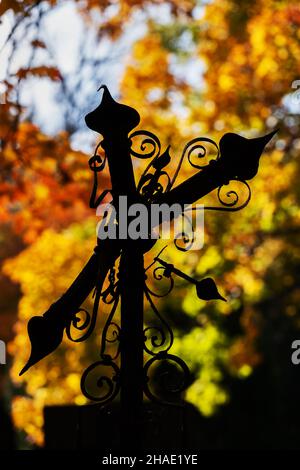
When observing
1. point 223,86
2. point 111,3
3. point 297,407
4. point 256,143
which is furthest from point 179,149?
point 297,407

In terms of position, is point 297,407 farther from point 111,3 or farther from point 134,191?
point 134,191

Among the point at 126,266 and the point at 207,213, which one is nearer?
the point at 126,266

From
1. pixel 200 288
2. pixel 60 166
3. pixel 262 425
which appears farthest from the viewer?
pixel 262 425

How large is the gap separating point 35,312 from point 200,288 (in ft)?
30.7

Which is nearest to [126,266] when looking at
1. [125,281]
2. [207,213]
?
[125,281]

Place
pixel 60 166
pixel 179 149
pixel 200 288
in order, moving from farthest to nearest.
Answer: pixel 179 149
pixel 60 166
pixel 200 288

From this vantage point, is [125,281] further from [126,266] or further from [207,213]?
[207,213]

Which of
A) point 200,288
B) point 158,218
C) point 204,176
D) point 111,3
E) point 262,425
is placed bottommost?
point 262,425

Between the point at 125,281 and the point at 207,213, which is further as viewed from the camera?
the point at 207,213

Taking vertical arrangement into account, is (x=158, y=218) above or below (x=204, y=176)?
below

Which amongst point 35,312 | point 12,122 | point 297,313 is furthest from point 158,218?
point 297,313
